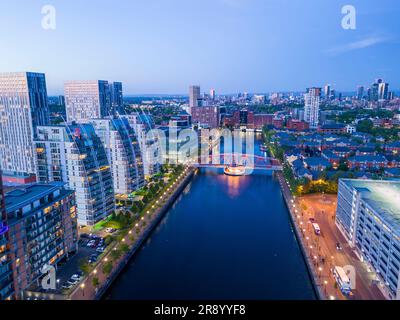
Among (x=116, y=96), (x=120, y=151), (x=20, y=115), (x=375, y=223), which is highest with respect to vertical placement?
(x=116, y=96)

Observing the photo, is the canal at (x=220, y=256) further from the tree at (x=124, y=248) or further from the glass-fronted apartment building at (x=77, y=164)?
the glass-fronted apartment building at (x=77, y=164)

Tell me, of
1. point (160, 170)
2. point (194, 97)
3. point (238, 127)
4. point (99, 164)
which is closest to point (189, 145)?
point (160, 170)

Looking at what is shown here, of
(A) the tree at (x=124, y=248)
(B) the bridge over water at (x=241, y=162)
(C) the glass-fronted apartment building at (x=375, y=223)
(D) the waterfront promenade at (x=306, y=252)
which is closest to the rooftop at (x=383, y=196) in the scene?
(C) the glass-fronted apartment building at (x=375, y=223)

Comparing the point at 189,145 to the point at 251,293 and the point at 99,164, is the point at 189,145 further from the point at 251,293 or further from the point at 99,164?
the point at 251,293

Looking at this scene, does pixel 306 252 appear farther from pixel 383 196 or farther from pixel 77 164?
pixel 77 164

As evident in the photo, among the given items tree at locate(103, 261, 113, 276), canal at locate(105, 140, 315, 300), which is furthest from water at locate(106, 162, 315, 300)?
tree at locate(103, 261, 113, 276)

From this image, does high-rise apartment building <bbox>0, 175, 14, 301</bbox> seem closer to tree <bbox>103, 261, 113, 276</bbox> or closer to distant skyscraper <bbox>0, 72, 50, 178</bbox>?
tree <bbox>103, 261, 113, 276</bbox>

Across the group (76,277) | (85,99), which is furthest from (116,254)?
(85,99)
